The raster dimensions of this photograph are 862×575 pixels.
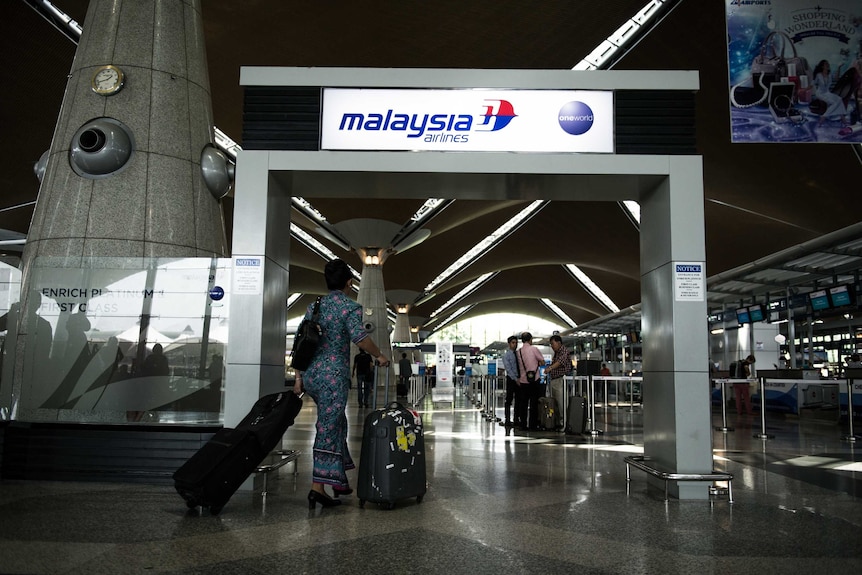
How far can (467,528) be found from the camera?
14.0ft

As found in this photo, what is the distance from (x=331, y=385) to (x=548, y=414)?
7.75 m

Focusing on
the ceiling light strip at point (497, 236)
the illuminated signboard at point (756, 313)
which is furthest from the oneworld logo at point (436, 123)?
the ceiling light strip at point (497, 236)

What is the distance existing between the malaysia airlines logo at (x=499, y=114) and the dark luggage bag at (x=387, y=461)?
256 cm

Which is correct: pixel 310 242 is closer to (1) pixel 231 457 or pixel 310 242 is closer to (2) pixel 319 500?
(2) pixel 319 500

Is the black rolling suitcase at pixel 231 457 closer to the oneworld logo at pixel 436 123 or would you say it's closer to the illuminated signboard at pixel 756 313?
the oneworld logo at pixel 436 123

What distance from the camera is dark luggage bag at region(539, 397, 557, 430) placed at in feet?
39.5

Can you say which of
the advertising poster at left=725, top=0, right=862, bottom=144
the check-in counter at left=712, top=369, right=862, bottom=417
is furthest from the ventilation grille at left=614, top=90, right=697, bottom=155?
the check-in counter at left=712, top=369, right=862, bottom=417

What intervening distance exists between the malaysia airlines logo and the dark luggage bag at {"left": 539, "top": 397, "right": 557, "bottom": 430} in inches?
283

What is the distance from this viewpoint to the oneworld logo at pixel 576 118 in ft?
19.2

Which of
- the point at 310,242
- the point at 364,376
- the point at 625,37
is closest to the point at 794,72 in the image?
the point at 625,37

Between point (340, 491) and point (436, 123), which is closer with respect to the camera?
point (340, 491)

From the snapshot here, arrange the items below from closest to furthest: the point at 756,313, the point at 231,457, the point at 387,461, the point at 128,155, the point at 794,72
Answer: the point at 231,457 → the point at 387,461 → the point at 128,155 → the point at 794,72 → the point at 756,313

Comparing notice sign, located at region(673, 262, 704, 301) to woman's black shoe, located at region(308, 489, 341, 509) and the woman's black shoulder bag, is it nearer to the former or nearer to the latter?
the woman's black shoulder bag

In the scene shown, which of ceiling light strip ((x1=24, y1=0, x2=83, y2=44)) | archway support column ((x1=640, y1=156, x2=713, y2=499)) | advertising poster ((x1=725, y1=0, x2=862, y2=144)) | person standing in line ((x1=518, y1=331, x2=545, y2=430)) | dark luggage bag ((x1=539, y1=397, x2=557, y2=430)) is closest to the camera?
archway support column ((x1=640, y1=156, x2=713, y2=499))
